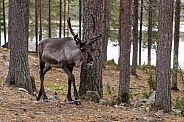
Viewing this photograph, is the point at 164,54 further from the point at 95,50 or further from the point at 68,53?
the point at 68,53

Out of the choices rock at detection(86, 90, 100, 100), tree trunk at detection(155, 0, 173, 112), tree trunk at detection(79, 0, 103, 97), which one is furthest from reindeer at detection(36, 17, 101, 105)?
tree trunk at detection(155, 0, 173, 112)

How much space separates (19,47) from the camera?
9.70 meters

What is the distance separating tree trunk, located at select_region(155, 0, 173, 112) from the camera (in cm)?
800

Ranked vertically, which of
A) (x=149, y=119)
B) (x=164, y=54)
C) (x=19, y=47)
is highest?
(x=19, y=47)

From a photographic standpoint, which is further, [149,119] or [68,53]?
[68,53]

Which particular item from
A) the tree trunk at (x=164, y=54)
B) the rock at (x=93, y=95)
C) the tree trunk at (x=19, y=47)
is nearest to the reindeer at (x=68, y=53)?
the rock at (x=93, y=95)

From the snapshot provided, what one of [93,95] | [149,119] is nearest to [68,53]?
[93,95]

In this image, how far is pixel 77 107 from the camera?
7078 millimetres

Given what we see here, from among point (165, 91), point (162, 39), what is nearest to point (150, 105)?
point (165, 91)

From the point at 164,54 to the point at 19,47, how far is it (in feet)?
13.2

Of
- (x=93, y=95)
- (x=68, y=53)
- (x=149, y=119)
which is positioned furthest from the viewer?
(x=93, y=95)

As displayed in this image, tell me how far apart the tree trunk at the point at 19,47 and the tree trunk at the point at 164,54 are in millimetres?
3690

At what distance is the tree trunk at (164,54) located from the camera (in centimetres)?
800

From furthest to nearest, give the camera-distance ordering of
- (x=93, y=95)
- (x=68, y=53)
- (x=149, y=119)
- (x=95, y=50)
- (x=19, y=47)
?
(x=19, y=47)
(x=95, y=50)
(x=93, y=95)
(x=68, y=53)
(x=149, y=119)
